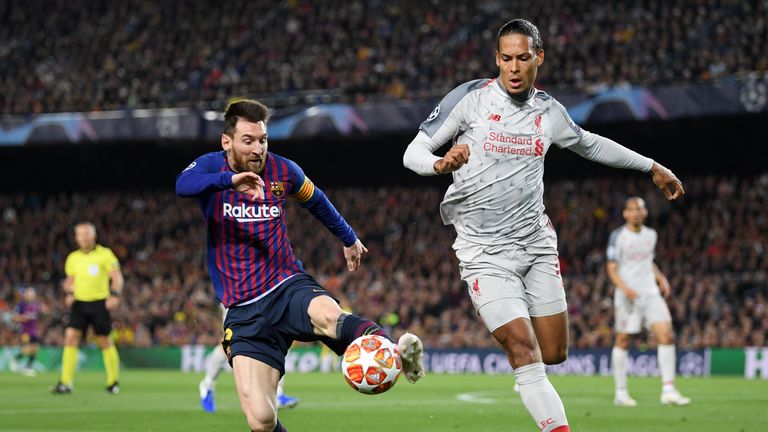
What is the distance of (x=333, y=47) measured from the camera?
1281 inches

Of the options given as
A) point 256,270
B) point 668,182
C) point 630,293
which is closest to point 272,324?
point 256,270

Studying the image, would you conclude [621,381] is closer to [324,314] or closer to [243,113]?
[324,314]

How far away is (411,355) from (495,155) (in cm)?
144

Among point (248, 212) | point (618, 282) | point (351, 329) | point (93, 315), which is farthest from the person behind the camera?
point (93, 315)

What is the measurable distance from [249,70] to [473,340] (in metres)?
11.5

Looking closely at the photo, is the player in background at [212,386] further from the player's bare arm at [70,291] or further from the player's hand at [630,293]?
the player's bare arm at [70,291]

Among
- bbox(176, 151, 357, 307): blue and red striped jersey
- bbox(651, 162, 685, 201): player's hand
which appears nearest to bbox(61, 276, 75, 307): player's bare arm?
bbox(176, 151, 357, 307): blue and red striped jersey

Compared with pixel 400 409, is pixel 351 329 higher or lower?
higher

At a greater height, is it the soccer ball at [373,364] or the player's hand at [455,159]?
the player's hand at [455,159]

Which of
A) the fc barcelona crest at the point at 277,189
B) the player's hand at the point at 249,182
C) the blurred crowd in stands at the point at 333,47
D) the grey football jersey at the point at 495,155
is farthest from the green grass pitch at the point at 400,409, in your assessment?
the blurred crowd in stands at the point at 333,47

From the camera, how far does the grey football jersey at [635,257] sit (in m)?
14.1

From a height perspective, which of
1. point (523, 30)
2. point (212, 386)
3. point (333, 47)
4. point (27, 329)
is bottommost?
point (212, 386)

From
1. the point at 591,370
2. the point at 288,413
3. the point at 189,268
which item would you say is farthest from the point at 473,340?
the point at 288,413

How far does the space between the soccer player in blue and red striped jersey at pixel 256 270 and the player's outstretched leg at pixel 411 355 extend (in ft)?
1.36
